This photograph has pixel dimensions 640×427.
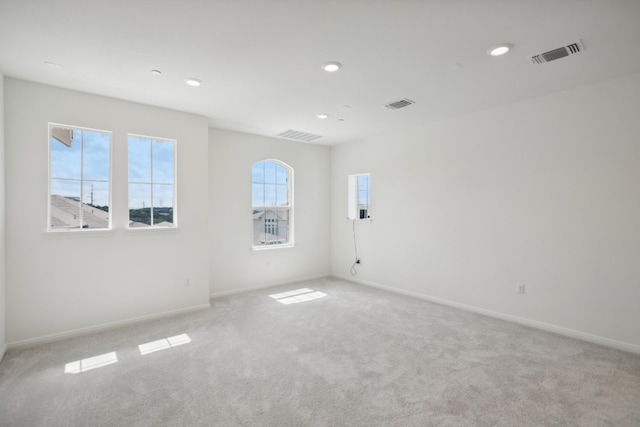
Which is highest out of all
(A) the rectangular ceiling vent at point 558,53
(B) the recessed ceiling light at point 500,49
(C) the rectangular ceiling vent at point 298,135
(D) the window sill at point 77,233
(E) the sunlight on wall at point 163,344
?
(C) the rectangular ceiling vent at point 298,135

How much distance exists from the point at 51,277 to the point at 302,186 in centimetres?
397

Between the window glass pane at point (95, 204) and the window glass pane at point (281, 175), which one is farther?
the window glass pane at point (281, 175)

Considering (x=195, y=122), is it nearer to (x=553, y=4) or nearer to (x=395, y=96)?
(x=395, y=96)

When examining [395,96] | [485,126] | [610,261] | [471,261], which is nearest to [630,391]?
[610,261]

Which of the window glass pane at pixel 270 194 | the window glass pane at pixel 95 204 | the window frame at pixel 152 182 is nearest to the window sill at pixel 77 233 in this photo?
the window glass pane at pixel 95 204

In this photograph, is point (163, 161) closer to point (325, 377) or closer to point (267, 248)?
point (267, 248)

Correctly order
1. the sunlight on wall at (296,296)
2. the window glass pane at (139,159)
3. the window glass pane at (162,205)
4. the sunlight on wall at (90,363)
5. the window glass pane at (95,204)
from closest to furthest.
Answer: the sunlight on wall at (90,363), the window glass pane at (95,204), the window glass pane at (139,159), the window glass pane at (162,205), the sunlight on wall at (296,296)

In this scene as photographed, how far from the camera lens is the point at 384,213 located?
5.53 metres

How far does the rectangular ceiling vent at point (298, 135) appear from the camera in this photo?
5.37m

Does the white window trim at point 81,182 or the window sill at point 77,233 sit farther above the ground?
the white window trim at point 81,182

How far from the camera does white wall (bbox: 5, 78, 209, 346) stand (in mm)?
3223

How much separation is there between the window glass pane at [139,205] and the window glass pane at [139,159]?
0.10 meters

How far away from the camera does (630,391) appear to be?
2414 mm

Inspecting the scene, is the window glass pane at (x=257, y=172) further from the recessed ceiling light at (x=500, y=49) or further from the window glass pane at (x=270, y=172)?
the recessed ceiling light at (x=500, y=49)
